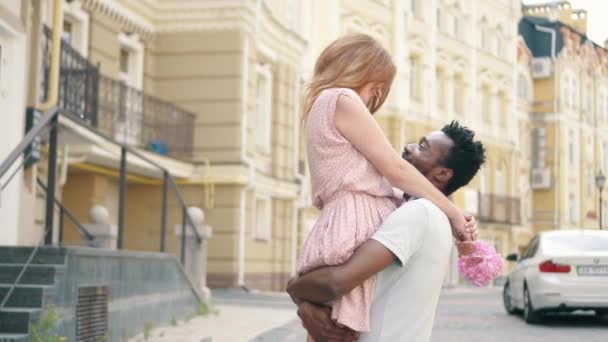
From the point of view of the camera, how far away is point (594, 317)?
16.5m


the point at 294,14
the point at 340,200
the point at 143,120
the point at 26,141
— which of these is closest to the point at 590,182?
the point at 294,14

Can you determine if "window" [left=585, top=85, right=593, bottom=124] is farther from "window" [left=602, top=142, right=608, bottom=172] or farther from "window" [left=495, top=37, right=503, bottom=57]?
"window" [left=495, top=37, right=503, bottom=57]

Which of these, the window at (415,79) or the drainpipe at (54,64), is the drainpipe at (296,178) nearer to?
the window at (415,79)

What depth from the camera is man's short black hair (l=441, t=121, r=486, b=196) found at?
3139mm

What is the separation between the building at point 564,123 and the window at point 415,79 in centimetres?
1622

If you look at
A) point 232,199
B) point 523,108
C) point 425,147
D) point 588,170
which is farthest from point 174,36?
point 588,170

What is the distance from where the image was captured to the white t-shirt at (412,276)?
2936 millimetres

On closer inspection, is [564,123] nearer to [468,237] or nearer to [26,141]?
[26,141]

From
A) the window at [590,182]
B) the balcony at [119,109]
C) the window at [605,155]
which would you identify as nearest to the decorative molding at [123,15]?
the balcony at [119,109]

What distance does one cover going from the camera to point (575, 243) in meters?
15.2

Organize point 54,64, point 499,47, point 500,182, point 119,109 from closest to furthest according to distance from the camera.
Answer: point 54,64
point 119,109
point 499,47
point 500,182

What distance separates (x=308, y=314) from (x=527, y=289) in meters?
12.6

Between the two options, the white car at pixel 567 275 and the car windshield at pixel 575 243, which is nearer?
the white car at pixel 567 275

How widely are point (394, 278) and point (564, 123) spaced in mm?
53565
